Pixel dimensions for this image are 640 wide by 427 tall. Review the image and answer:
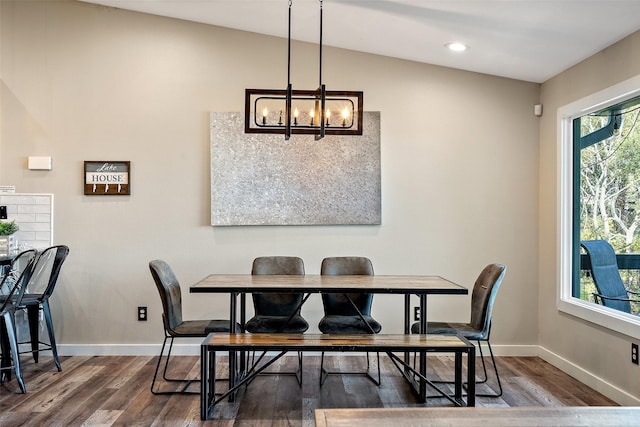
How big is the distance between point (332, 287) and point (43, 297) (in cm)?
231

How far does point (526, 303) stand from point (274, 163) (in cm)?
257

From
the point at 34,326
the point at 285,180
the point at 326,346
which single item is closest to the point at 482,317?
the point at 326,346

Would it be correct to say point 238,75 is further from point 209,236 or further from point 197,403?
point 197,403

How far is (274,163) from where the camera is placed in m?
4.66

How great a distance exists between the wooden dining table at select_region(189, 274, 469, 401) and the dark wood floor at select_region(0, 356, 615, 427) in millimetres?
241

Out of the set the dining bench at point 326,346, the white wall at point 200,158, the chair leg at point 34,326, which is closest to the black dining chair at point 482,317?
the dining bench at point 326,346

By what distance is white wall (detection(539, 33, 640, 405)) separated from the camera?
350 centimetres

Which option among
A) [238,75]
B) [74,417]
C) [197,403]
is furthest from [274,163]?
[74,417]

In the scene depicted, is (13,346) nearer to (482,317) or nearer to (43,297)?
(43,297)

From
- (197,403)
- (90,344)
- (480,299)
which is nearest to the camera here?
(197,403)

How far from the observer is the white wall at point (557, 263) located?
3500 mm

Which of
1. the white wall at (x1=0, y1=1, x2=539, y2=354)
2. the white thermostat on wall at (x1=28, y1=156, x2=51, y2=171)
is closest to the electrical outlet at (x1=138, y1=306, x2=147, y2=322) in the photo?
the white wall at (x1=0, y1=1, x2=539, y2=354)

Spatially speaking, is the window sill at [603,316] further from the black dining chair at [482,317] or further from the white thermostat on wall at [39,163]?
the white thermostat on wall at [39,163]

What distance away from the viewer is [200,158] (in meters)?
4.71
